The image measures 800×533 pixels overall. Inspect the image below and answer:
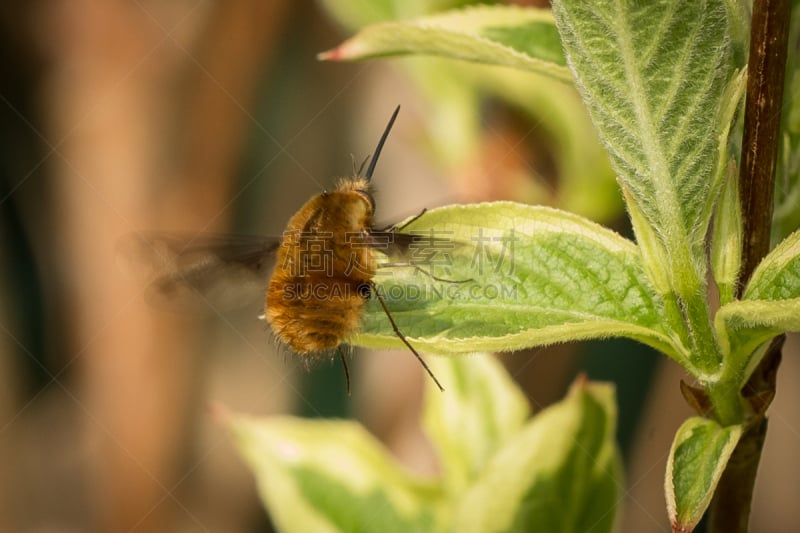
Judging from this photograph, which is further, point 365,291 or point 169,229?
point 169,229

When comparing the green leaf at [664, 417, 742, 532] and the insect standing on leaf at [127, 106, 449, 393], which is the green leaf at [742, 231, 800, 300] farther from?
the insect standing on leaf at [127, 106, 449, 393]

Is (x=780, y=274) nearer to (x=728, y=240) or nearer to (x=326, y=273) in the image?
(x=728, y=240)

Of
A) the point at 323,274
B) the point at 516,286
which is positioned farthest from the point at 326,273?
the point at 516,286

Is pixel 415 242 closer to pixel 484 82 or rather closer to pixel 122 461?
pixel 484 82

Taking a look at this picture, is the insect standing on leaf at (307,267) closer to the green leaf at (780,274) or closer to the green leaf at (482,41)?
the green leaf at (482,41)

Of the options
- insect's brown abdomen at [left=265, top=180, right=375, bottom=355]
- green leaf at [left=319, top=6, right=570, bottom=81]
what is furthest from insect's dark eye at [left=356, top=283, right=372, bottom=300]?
green leaf at [left=319, top=6, right=570, bottom=81]

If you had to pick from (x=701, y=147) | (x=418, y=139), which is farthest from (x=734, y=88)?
(x=418, y=139)
